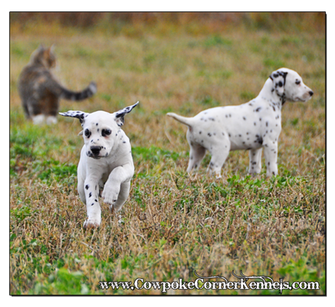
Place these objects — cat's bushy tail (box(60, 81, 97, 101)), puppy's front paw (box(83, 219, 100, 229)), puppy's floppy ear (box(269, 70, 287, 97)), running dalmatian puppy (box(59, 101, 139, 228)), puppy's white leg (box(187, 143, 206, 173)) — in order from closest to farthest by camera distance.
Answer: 1. running dalmatian puppy (box(59, 101, 139, 228))
2. puppy's front paw (box(83, 219, 100, 229))
3. puppy's floppy ear (box(269, 70, 287, 97))
4. puppy's white leg (box(187, 143, 206, 173))
5. cat's bushy tail (box(60, 81, 97, 101))

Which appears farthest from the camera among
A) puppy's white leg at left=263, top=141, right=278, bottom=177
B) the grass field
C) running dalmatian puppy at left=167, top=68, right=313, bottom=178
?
puppy's white leg at left=263, top=141, right=278, bottom=177

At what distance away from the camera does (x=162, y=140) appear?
820 centimetres

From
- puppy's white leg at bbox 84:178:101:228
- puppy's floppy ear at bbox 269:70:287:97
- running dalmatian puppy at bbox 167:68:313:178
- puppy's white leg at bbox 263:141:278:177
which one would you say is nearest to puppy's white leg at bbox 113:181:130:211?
puppy's white leg at bbox 84:178:101:228

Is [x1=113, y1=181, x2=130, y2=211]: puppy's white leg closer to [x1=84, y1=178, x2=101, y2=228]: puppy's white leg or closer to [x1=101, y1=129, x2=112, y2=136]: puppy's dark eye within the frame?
[x1=84, y1=178, x2=101, y2=228]: puppy's white leg

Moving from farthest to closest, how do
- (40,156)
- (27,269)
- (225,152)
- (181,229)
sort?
(40,156), (225,152), (181,229), (27,269)

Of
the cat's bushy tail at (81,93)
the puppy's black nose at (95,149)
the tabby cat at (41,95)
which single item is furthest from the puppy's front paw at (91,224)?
the tabby cat at (41,95)

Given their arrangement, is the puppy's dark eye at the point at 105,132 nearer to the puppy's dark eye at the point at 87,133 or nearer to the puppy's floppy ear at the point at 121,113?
the puppy's dark eye at the point at 87,133

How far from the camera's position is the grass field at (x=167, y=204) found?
3.46 meters

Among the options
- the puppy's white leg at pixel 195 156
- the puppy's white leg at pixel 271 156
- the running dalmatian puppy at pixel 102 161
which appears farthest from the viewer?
the puppy's white leg at pixel 195 156

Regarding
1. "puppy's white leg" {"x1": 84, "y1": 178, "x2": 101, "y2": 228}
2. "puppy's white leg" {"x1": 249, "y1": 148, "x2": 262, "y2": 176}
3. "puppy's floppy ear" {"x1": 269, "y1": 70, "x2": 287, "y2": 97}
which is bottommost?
"puppy's white leg" {"x1": 84, "y1": 178, "x2": 101, "y2": 228}

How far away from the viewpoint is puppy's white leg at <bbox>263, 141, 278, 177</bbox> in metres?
6.09
